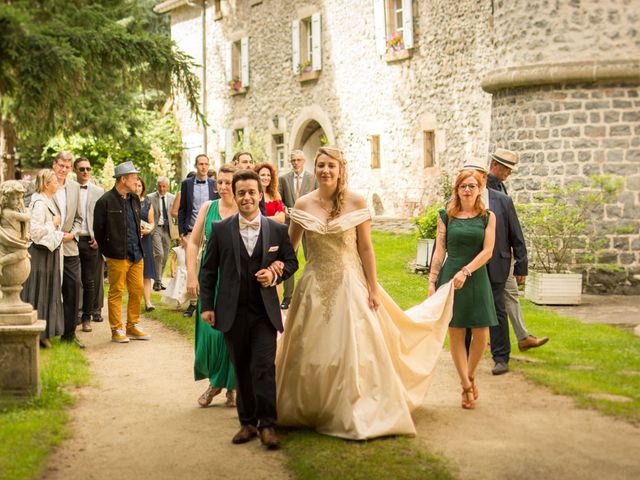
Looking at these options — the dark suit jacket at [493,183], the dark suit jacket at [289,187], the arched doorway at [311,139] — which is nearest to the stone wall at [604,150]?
the dark suit jacket at [289,187]

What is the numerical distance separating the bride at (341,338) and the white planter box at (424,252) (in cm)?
837

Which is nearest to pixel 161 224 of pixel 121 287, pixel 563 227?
pixel 121 287

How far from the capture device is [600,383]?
7.50 m

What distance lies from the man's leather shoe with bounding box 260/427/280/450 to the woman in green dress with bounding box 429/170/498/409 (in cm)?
167

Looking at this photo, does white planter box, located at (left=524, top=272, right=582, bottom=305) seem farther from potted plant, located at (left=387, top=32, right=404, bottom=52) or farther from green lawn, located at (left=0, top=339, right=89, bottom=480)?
potted plant, located at (left=387, top=32, right=404, bottom=52)

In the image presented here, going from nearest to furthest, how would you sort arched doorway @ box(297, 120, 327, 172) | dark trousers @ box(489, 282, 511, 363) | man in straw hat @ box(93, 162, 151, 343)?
dark trousers @ box(489, 282, 511, 363)
man in straw hat @ box(93, 162, 151, 343)
arched doorway @ box(297, 120, 327, 172)

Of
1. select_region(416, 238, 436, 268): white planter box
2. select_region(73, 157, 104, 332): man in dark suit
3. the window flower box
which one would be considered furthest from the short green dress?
the window flower box

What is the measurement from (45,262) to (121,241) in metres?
0.96

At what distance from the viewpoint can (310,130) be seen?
26109 mm

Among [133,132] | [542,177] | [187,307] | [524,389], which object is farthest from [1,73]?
[133,132]

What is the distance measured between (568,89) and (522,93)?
2.22 feet

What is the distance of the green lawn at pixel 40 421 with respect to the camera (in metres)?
5.49

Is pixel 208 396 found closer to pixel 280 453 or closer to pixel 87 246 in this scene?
pixel 280 453

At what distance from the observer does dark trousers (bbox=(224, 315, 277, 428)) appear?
5883 mm
